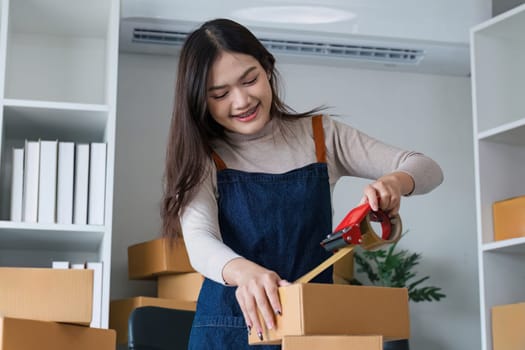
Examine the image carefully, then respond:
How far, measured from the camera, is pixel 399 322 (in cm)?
131

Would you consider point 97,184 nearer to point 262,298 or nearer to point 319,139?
point 319,139

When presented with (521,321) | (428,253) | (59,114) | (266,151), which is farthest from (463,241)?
(266,151)

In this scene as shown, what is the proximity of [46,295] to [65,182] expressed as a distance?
1.50m

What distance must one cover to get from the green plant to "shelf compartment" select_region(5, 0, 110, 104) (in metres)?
1.12

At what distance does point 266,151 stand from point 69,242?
5.60 ft

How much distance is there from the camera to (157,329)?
254 centimetres

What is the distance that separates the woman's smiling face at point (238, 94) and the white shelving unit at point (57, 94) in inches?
58.5

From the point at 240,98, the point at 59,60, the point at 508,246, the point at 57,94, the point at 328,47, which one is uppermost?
the point at 328,47

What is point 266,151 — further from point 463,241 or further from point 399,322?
point 463,241

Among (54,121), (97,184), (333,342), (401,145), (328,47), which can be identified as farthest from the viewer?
(401,145)

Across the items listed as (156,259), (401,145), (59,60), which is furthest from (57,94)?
(401,145)

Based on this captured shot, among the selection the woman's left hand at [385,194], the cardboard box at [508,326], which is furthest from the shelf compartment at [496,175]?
the woman's left hand at [385,194]

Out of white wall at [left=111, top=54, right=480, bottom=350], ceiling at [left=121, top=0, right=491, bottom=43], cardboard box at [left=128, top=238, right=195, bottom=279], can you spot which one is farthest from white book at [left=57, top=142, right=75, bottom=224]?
ceiling at [left=121, top=0, right=491, bottom=43]

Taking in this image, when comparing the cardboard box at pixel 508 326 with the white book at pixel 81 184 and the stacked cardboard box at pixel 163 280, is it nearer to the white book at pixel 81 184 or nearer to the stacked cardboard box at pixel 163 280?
the stacked cardboard box at pixel 163 280
